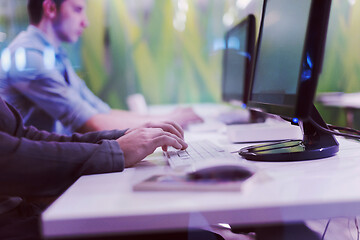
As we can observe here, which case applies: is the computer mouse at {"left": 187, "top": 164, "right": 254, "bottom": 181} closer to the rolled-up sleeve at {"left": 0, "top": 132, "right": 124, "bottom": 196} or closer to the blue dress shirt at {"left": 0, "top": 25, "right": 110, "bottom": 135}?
the rolled-up sleeve at {"left": 0, "top": 132, "right": 124, "bottom": 196}

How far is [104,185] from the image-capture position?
659mm

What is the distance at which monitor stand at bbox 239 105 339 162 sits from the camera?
83 cm

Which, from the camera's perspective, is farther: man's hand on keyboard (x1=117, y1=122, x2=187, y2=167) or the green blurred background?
the green blurred background

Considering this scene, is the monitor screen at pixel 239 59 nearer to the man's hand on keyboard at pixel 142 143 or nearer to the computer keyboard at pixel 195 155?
the computer keyboard at pixel 195 155

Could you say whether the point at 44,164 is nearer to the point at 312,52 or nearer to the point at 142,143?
the point at 142,143

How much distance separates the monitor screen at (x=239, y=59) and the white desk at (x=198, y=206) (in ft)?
3.27

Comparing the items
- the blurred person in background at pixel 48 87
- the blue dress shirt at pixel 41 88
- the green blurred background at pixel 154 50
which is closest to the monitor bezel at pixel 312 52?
the blurred person in background at pixel 48 87

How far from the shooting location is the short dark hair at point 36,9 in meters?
2.38

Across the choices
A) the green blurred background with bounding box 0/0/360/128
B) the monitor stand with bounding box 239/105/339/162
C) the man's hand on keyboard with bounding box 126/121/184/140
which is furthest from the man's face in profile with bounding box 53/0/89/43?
the monitor stand with bounding box 239/105/339/162

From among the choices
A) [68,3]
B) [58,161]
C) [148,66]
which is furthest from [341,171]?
[148,66]

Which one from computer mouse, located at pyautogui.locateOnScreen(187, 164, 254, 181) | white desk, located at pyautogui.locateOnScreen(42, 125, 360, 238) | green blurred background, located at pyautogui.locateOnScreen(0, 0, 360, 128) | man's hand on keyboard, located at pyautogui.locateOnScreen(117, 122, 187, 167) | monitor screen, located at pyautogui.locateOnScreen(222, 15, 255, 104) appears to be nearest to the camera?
white desk, located at pyautogui.locateOnScreen(42, 125, 360, 238)

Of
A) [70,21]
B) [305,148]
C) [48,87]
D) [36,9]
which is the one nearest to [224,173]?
[305,148]

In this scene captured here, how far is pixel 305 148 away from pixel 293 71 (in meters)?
0.21

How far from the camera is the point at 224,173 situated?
61 centimetres
